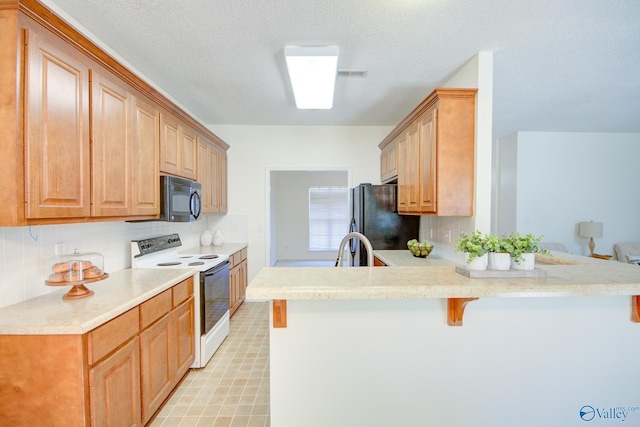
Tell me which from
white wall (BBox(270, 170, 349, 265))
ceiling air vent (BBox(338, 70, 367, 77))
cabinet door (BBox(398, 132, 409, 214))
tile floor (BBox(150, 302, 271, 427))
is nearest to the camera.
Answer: tile floor (BBox(150, 302, 271, 427))

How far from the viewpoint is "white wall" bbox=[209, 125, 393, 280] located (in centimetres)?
411

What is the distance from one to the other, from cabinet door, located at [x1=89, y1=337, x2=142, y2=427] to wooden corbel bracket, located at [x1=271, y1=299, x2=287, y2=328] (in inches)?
35.4

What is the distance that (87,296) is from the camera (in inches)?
62.0

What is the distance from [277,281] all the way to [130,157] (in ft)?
5.10

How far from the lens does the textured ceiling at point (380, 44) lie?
170cm

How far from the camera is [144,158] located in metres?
2.14

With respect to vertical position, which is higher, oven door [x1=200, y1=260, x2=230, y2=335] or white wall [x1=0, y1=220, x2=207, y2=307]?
white wall [x1=0, y1=220, x2=207, y2=307]

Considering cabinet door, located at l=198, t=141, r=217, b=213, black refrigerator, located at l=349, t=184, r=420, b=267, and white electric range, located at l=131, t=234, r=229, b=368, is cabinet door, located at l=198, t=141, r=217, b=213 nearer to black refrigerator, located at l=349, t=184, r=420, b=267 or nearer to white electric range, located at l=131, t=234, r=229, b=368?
white electric range, located at l=131, t=234, r=229, b=368

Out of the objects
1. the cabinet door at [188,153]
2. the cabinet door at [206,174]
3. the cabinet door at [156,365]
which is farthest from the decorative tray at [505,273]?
the cabinet door at [206,174]

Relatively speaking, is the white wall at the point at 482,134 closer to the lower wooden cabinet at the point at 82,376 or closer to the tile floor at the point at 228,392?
the tile floor at the point at 228,392

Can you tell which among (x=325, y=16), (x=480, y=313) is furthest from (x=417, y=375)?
(x=325, y=16)

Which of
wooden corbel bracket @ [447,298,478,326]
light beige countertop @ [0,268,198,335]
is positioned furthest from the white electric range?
wooden corbel bracket @ [447,298,478,326]

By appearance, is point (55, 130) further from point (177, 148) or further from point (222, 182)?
point (222, 182)

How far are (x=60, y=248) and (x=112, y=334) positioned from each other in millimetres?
767
